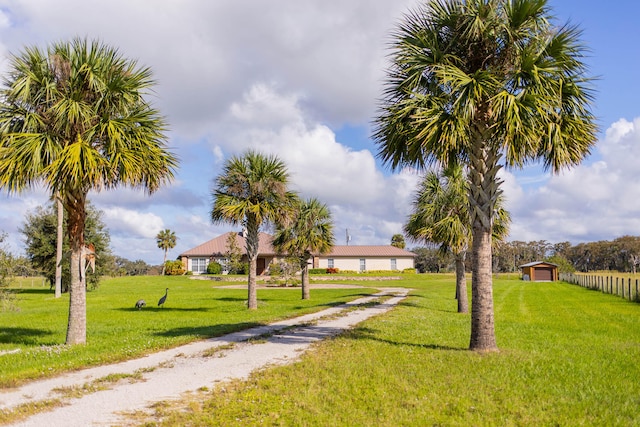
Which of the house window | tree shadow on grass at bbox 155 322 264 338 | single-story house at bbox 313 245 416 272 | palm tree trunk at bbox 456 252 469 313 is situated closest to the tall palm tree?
palm tree trunk at bbox 456 252 469 313

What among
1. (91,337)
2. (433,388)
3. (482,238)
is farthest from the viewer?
(91,337)

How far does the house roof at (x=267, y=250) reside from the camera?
65625 mm

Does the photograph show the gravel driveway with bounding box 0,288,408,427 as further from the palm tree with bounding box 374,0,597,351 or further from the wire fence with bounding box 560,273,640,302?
the wire fence with bounding box 560,273,640,302

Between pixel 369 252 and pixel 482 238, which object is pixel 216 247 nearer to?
pixel 369 252

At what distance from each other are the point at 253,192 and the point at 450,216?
27.5 ft

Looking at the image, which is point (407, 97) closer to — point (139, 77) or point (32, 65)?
point (139, 77)

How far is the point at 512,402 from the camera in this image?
20.8ft

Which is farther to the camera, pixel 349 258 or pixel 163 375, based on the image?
pixel 349 258

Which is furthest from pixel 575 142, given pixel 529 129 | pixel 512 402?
pixel 512 402

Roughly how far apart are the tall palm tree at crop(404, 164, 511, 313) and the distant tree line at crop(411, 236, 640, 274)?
72381mm

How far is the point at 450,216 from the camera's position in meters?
21.0

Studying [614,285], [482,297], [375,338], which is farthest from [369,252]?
[482,297]

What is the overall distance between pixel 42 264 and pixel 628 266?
114772 mm

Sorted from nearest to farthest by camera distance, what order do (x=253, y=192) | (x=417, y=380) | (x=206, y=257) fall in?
(x=417, y=380)
(x=253, y=192)
(x=206, y=257)
